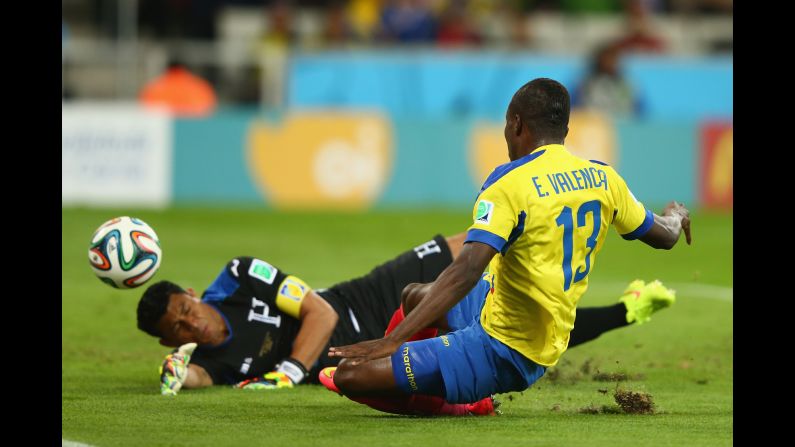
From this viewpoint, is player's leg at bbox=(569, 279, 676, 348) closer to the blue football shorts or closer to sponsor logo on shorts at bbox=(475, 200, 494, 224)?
the blue football shorts

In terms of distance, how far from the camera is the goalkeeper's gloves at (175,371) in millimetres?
8539

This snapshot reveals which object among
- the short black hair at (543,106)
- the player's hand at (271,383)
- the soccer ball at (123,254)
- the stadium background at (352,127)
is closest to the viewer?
the short black hair at (543,106)

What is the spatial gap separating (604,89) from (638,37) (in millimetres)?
2137

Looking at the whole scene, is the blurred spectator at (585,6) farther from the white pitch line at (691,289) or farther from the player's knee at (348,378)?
the player's knee at (348,378)

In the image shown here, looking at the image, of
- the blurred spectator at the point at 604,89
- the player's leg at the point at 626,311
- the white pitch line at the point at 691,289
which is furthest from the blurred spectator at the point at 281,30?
the player's leg at the point at 626,311

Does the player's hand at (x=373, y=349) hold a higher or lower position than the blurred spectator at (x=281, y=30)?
lower

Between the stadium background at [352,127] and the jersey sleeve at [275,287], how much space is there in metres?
3.68

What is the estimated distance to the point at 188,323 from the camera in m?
8.96

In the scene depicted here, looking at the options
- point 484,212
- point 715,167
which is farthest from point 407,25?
point 484,212

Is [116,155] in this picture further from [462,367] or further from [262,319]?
[462,367]

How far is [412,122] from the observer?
843 inches

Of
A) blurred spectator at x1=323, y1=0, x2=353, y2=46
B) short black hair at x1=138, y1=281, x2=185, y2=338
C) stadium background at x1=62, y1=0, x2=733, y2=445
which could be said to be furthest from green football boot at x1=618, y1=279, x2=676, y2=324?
blurred spectator at x1=323, y1=0, x2=353, y2=46

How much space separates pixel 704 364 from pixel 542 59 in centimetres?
1366

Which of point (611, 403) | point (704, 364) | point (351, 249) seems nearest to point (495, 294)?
point (611, 403)
